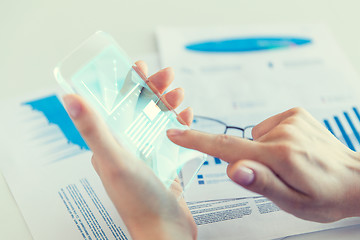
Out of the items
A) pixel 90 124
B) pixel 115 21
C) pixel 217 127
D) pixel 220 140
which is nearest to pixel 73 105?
pixel 90 124

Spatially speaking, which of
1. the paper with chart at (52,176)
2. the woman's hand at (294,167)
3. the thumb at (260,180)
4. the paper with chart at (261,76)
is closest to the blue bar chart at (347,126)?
the paper with chart at (261,76)

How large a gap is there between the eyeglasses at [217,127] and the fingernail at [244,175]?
0.20 m

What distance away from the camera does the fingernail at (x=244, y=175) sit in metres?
0.30

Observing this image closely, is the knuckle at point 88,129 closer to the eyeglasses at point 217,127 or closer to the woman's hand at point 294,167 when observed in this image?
the woman's hand at point 294,167

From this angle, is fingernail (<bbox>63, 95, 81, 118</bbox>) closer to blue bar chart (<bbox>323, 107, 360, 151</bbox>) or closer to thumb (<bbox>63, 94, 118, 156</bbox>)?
thumb (<bbox>63, 94, 118, 156</bbox>)

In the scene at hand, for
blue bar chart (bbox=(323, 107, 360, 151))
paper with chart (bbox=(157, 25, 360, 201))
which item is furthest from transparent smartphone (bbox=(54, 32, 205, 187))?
blue bar chart (bbox=(323, 107, 360, 151))

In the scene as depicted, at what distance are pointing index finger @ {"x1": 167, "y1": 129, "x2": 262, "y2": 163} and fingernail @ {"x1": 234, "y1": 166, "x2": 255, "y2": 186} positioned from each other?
25 millimetres

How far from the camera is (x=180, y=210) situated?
36cm

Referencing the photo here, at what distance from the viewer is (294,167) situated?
0.32 metres

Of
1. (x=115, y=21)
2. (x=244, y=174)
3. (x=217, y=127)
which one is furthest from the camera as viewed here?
(x=115, y=21)

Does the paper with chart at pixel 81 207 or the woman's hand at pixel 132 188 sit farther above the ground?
the woman's hand at pixel 132 188

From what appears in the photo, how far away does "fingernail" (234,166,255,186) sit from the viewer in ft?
0.99

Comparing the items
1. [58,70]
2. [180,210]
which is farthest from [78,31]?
[180,210]

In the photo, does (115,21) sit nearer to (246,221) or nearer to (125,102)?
(125,102)
